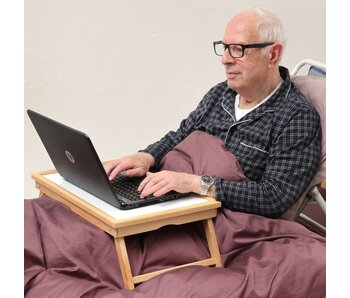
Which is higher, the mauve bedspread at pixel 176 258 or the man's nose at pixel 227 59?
the man's nose at pixel 227 59

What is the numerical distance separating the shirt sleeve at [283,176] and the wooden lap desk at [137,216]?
9 centimetres

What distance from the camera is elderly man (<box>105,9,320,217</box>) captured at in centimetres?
235

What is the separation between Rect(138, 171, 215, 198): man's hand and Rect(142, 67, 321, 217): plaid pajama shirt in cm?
8

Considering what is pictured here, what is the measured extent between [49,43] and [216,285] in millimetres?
1962

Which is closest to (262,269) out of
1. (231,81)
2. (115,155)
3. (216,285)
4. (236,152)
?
(216,285)

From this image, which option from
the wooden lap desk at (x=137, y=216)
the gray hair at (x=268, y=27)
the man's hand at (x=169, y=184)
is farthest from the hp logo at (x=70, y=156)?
the gray hair at (x=268, y=27)

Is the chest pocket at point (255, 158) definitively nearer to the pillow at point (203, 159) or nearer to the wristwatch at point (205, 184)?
the pillow at point (203, 159)

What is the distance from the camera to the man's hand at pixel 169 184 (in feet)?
7.47

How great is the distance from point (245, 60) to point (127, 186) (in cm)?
60

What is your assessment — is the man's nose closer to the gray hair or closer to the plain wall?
the gray hair

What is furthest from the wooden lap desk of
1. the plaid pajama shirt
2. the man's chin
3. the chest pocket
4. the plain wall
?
the plain wall

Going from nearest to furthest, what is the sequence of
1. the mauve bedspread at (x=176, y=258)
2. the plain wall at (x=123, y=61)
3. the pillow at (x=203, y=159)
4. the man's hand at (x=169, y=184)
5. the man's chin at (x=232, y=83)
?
the mauve bedspread at (x=176, y=258)
the man's hand at (x=169, y=184)
the pillow at (x=203, y=159)
the man's chin at (x=232, y=83)
the plain wall at (x=123, y=61)

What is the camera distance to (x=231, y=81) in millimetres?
2582

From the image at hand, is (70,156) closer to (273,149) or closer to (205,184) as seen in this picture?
(205,184)
